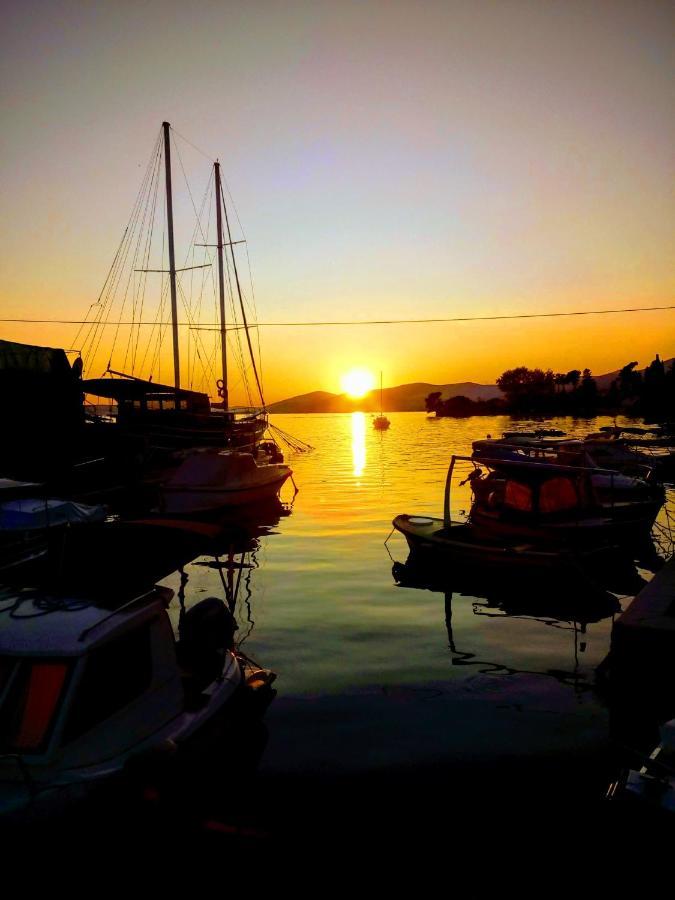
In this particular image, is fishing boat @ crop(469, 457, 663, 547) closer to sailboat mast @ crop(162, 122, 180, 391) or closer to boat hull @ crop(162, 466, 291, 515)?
boat hull @ crop(162, 466, 291, 515)

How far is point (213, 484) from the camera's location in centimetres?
3052

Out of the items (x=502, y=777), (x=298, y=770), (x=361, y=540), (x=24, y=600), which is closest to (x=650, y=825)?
(x=502, y=777)

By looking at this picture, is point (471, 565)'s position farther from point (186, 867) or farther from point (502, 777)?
point (186, 867)

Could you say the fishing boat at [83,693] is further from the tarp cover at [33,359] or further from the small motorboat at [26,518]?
the tarp cover at [33,359]

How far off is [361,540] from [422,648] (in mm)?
13272

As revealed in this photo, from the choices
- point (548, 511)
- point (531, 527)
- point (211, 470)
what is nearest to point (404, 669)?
point (531, 527)

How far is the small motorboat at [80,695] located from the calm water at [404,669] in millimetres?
2498

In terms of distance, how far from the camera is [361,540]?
27406 mm

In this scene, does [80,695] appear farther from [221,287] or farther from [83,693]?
[221,287]

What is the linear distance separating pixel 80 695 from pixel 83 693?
45mm

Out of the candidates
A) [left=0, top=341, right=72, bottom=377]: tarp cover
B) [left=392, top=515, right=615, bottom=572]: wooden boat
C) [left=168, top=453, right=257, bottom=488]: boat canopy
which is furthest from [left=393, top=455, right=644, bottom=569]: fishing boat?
[left=0, top=341, right=72, bottom=377]: tarp cover

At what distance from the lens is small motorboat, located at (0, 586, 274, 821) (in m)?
6.05

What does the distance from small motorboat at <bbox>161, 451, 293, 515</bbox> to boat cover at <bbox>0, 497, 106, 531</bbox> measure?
6.20 metres

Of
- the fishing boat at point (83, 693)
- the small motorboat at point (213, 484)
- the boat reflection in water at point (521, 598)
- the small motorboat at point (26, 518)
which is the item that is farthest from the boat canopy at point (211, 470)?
the fishing boat at point (83, 693)
